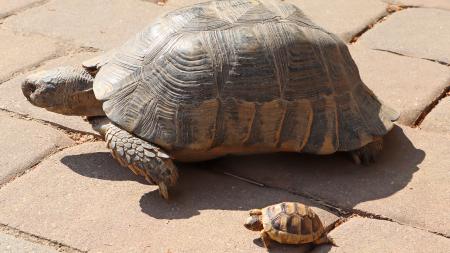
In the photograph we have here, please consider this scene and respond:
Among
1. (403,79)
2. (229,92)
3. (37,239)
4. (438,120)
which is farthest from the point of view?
(403,79)

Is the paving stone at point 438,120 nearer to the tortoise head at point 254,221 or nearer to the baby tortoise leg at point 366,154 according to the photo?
the baby tortoise leg at point 366,154

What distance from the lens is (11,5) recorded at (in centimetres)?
Answer: 563

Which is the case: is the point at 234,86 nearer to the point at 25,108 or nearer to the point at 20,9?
the point at 25,108

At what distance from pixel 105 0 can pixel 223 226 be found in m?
2.83

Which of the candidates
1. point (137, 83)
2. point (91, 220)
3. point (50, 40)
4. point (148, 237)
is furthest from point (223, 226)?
point (50, 40)

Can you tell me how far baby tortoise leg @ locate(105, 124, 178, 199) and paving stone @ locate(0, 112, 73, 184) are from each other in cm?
46

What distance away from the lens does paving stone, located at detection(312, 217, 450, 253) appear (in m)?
3.20

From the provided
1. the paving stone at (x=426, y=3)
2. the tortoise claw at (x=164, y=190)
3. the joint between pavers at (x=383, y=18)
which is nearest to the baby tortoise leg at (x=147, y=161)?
the tortoise claw at (x=164, y=190)

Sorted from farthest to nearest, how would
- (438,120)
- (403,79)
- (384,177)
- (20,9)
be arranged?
(20,9), (403,79), (438,120), (384,177)

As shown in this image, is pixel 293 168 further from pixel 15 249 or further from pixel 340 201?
pixel 15 249

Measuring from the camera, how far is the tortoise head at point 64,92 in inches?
155

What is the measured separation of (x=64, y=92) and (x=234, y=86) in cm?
84

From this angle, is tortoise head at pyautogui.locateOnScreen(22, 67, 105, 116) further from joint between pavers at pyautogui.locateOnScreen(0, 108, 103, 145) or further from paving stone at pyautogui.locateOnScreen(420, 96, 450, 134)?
paving stone at pyautogui.locateOnScreen(420, 96, 450, 134)

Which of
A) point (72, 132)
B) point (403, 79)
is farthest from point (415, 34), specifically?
point (72, 132)
